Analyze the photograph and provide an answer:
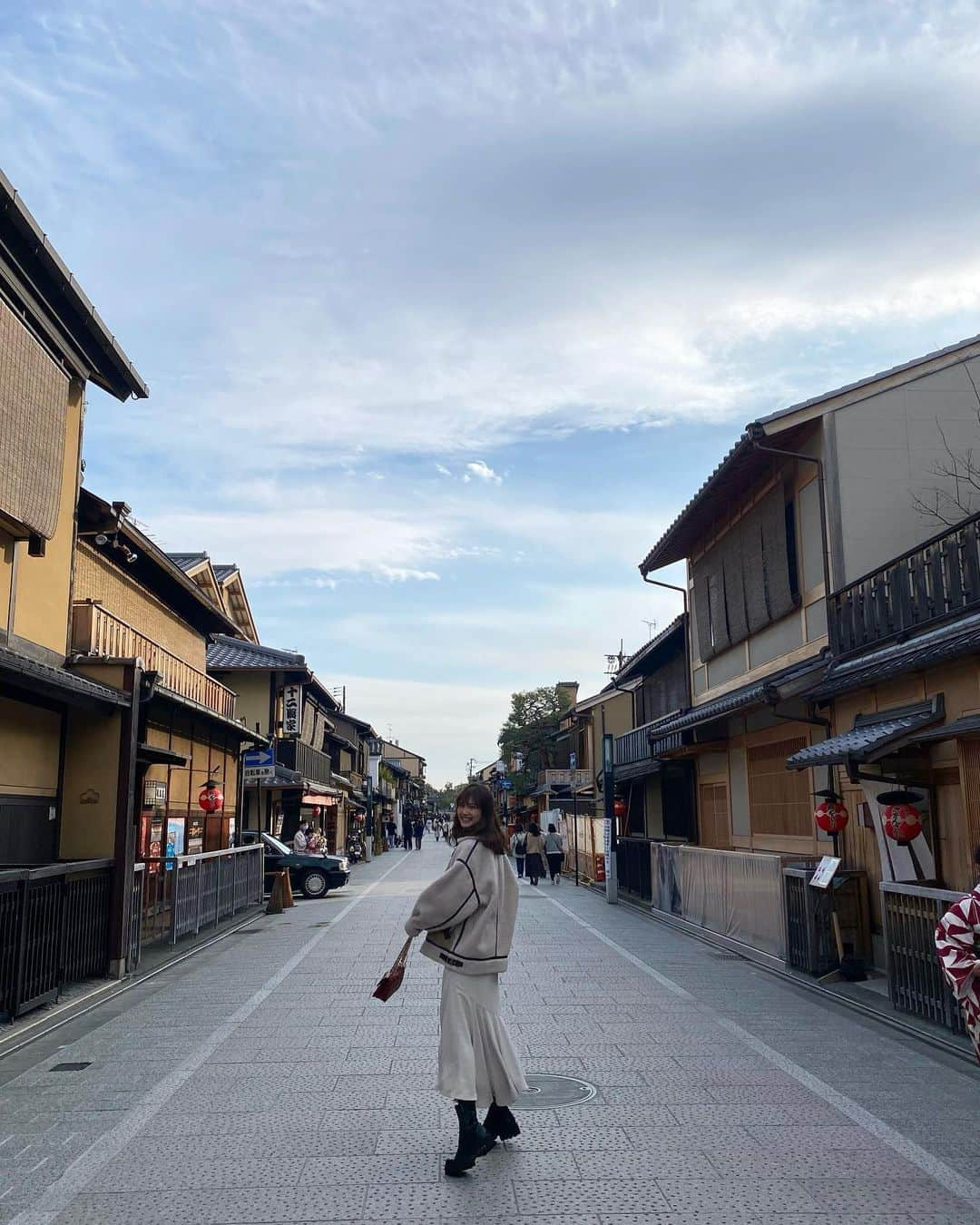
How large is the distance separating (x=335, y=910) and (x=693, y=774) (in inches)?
306

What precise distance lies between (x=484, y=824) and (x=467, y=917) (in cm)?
48

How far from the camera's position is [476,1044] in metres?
5.38

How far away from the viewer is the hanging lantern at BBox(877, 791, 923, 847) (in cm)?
1038

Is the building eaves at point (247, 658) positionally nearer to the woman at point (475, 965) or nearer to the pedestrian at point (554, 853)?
the pedestrian at point (554, 853)

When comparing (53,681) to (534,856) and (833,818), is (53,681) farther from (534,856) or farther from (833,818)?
(534,856)

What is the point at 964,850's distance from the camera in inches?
413

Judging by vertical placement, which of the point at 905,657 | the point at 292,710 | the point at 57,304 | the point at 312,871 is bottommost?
the point at 312,871

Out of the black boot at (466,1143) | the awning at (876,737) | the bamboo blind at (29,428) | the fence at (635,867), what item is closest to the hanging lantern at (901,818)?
the awning at (876,737)

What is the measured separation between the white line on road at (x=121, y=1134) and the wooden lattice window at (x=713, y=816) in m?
11.4

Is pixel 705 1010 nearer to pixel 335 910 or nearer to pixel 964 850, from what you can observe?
pixel 964 850

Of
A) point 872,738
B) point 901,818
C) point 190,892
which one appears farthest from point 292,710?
point 901,818

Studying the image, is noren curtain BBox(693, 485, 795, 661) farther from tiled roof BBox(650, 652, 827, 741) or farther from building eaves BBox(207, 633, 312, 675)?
building eaves BBox(207, 633, 312, 675)

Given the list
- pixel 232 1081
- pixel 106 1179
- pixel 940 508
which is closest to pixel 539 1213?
pixel 106 1179

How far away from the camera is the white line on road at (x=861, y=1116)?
16.6 ft
